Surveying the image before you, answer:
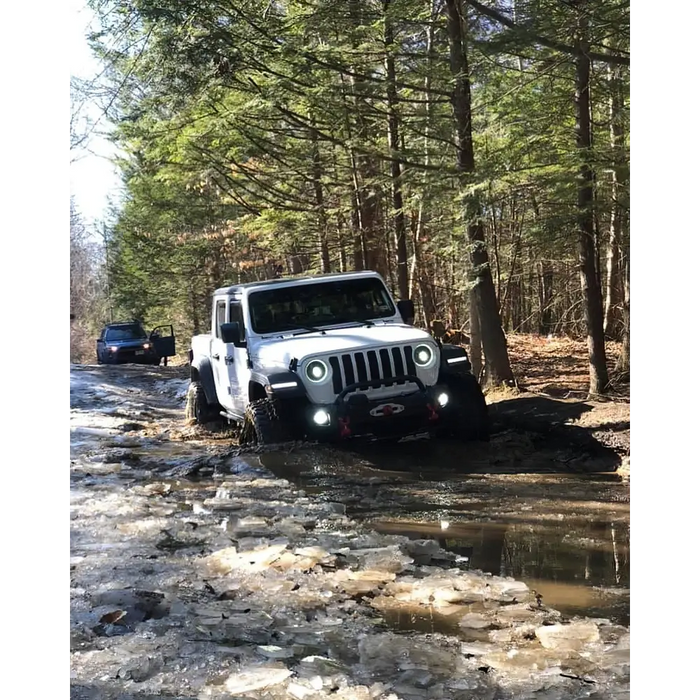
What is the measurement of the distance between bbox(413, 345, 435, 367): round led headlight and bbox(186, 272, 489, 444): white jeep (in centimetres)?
1

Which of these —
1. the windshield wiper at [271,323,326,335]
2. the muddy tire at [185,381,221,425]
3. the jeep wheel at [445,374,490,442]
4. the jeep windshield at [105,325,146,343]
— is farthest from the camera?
the jeep windshield at [105,325,146,343]

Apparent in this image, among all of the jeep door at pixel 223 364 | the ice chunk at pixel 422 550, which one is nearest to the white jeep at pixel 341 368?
the jeep door at pixel 223 364

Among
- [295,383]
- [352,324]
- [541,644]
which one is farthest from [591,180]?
[541,644]

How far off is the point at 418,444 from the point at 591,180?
466 cm

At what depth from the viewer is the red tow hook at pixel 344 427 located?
22.0 ft

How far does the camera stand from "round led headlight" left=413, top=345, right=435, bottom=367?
23.3 ft

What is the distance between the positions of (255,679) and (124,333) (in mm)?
24851

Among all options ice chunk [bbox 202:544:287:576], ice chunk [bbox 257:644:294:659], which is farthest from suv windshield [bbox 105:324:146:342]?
ice chunk [bbox 257:644:294:659]

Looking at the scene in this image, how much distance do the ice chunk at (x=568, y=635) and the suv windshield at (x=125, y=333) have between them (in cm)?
2443

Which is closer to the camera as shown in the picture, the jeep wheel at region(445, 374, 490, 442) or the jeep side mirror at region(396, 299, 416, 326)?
the jeep wheel at region(445, 374, 490, 442)

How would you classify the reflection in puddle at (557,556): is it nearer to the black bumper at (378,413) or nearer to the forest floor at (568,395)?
the black bumper at (378,413)

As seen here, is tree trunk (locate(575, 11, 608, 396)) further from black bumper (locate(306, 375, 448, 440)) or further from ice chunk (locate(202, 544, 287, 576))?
ice chunk (locate(202, 544, 287, 576))
